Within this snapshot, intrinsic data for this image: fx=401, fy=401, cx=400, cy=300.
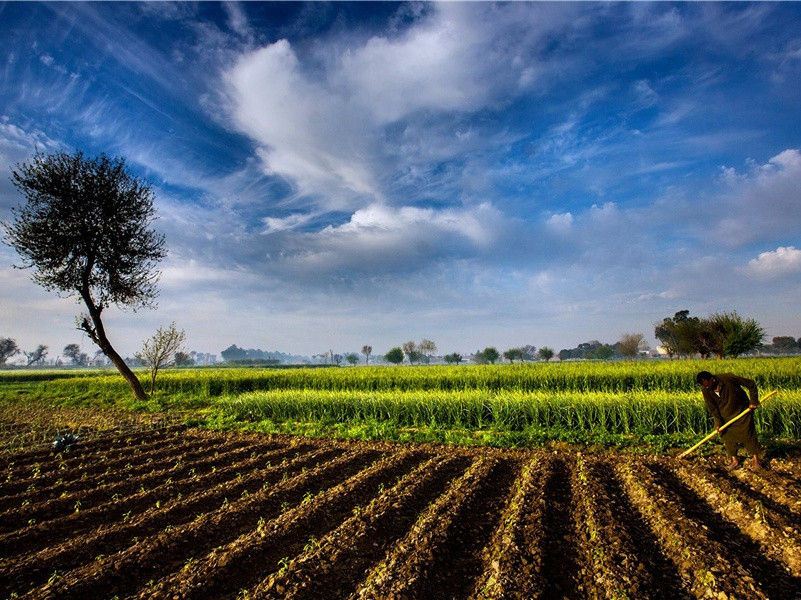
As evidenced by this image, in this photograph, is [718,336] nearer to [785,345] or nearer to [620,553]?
[620,553]

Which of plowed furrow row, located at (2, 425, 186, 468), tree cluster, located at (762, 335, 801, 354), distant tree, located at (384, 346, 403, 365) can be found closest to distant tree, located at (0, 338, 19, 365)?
distant tree, located at (384, 346, 403, 365)

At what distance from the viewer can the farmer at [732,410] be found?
26.4 ft

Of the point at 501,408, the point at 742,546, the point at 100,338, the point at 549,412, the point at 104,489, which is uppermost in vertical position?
the point at 100,338

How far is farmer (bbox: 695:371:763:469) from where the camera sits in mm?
8047

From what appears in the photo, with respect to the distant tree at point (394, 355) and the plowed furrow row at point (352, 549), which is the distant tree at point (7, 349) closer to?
the distant tree at point (394, 355)

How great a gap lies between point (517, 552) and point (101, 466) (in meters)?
9.64

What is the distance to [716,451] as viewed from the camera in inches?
373

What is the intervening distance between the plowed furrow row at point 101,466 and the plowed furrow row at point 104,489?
452 millimetres

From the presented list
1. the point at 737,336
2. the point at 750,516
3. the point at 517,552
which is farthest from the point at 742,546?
the point at 737,336

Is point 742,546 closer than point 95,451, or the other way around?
point 742,546

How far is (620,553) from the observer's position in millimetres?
4922

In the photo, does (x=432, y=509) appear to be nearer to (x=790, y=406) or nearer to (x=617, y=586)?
(x=617, y=586)

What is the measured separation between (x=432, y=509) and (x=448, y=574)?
1.51 metres

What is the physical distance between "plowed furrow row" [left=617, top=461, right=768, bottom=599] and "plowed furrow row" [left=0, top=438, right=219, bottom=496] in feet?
33.1
